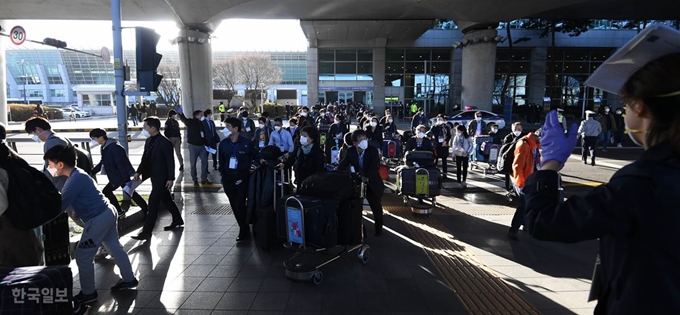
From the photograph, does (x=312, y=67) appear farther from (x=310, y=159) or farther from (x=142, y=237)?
(x=142, y=237)

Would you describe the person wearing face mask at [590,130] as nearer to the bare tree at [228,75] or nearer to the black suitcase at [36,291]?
the black suitcase at [36,291]

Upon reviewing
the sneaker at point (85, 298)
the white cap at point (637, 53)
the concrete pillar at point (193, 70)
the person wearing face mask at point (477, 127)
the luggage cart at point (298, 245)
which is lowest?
Answer: the sneaker at point (85, 298)

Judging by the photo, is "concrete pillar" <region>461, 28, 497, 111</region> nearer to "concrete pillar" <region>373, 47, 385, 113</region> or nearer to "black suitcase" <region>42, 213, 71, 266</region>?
"concrete pillar" <region>373, 47, 385, 113</region>

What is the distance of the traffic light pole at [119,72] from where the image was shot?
7.28 metres

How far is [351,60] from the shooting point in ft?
141

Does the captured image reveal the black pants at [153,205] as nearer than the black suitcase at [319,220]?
No

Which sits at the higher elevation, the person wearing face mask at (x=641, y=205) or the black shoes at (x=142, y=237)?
the person wearing face mask at (x=641, y=205)

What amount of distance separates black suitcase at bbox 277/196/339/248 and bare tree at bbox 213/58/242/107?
51.3 metres

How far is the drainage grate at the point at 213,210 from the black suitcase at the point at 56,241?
3.90 metres

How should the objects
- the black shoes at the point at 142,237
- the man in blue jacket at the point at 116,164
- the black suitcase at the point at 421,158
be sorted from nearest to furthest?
the man in blue jacket at the point at 116,164, the black shoes at the point at 142,237, the black suitcase at the point at 421,158

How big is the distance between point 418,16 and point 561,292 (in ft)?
89.6

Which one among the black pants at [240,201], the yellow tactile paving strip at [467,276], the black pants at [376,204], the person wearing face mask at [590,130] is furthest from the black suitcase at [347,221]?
the person wearing face mask at [590,130]

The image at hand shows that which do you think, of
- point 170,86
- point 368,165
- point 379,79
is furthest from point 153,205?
point 170,86

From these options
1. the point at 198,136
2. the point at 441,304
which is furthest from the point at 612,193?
the point at 198,136
